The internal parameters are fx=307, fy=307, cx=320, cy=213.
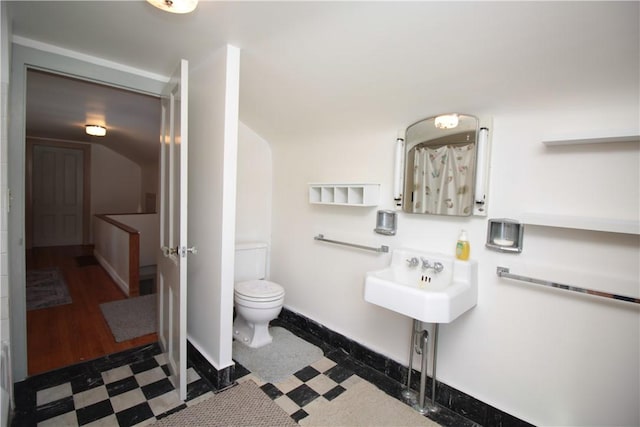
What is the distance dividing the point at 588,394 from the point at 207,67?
8.57 ft

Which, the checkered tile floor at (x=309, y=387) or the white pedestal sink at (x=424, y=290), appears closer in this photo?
the white pedestal sink at (x=424, y=290)

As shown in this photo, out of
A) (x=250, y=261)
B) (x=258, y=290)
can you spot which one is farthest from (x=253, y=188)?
(x=258, y=290)

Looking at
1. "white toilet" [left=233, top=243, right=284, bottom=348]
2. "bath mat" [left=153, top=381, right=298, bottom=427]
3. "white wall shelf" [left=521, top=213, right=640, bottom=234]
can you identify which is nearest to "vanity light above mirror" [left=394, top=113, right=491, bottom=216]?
"white wall shelf" [left=521, top=213, right=640, bottom=234]

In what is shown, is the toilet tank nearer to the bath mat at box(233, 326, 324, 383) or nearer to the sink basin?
the bath mat at box(233, 326, 324, 383)

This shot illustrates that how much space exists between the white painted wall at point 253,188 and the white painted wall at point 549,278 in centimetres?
119

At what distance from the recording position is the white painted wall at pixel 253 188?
278 cm

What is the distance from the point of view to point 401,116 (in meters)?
1.88

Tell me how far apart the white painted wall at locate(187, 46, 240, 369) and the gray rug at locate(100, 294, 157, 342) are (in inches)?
26.5

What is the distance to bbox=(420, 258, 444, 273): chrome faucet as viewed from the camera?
1.72 meters

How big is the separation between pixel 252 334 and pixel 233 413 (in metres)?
0.74

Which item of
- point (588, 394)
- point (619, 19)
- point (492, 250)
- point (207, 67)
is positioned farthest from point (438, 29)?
point (588, 394)

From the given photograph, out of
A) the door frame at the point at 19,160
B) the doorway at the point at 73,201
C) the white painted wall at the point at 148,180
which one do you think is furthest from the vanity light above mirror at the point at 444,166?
the white painted wall at the point at 148,180

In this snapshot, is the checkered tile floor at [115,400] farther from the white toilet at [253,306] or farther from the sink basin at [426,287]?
the sink basin at [426,287]

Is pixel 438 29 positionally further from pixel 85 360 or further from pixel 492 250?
pixel 85 360
